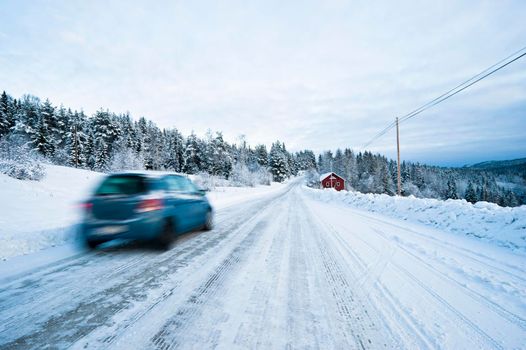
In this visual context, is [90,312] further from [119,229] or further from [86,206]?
[86,206]

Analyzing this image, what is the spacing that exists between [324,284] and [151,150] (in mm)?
73472

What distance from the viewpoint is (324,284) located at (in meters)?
3.57

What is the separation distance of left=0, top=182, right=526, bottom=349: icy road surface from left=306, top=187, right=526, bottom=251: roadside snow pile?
1.01 meters

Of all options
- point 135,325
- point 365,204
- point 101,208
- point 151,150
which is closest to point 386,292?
point 135,325

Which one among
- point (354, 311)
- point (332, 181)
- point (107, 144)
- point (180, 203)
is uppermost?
point (107, 144)

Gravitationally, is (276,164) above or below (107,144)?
below

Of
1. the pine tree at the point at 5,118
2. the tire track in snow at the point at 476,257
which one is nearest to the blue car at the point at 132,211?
the tire track in snow at the point at 476,257

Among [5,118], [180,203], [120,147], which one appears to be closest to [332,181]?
[120,147]

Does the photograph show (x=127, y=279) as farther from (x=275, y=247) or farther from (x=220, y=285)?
(x=275, y=247)

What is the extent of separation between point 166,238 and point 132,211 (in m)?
0.96

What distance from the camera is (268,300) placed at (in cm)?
303

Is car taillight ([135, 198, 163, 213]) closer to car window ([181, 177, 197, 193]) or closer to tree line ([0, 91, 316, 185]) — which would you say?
car window ([181, 177, 197, 193])

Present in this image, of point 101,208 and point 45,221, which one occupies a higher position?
point 101,208

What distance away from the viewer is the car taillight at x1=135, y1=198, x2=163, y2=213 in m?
4.82
